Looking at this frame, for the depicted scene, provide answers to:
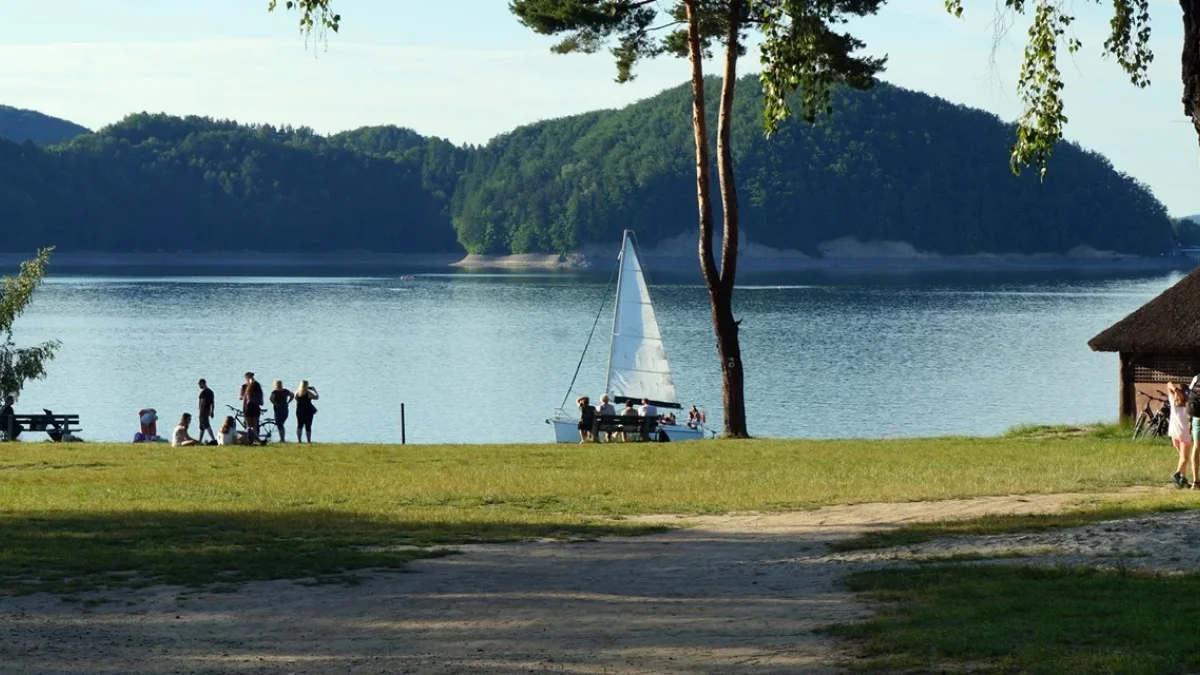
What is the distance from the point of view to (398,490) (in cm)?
1777

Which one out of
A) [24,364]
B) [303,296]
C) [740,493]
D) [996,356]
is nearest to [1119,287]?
[303,296]

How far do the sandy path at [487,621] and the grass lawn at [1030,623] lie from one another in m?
0.34

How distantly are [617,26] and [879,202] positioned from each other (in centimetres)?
16734

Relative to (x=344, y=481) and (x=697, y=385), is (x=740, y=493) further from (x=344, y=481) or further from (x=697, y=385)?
(x=697, y=385)

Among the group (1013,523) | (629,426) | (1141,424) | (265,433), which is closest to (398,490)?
(1013,523)

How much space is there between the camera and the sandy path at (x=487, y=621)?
28.1 feet

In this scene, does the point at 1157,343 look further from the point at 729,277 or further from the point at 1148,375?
the point at 729,277

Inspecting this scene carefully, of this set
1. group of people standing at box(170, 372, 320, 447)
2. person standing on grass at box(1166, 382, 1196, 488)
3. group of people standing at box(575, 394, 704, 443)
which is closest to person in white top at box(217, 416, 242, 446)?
group of people standing at box(170, 372, 320, 447)

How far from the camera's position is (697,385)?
57.3 m

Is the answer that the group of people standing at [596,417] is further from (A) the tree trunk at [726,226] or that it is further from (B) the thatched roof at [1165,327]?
(B) the thatched roof at [1165,327]

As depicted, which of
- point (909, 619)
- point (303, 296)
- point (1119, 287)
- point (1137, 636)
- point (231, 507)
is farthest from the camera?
point (1119, 287)

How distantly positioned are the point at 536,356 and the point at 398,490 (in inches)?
2099

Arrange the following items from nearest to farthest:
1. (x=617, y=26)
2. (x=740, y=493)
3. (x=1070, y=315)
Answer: (x=740, y=493) < (x=617, y=26) < (x=1070, y=315)

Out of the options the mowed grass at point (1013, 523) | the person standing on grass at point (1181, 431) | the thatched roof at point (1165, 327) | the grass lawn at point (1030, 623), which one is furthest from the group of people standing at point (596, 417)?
the grass lawn at point (1030, 623)
